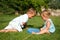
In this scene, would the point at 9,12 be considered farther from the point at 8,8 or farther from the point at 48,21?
the point at 48,21

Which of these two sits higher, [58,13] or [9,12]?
[9,12]

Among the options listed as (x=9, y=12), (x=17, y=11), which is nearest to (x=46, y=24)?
(x=9, y=12)

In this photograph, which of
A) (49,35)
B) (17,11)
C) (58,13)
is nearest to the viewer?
(49,35)

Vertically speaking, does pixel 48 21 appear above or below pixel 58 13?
above

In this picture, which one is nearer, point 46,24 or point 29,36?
point 29,36

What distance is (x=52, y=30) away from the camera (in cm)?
734

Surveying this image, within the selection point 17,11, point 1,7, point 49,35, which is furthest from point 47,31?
point 17,11

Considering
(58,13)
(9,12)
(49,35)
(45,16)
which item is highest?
(45,16)

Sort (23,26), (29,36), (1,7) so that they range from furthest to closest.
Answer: (1,7), (23,26), (29,36)

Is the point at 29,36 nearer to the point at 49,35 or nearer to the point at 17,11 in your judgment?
the point at 49,35

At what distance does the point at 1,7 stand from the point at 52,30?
1348cm

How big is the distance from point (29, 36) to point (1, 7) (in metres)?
14.1

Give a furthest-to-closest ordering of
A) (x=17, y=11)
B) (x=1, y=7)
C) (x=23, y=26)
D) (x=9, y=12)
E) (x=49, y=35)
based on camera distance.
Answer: (x=17, y=11), (x=9, y=12), (x=1, y=7), (x=23, y=26), (x=49, y=35)

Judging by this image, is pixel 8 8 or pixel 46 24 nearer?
pixel 46 24
